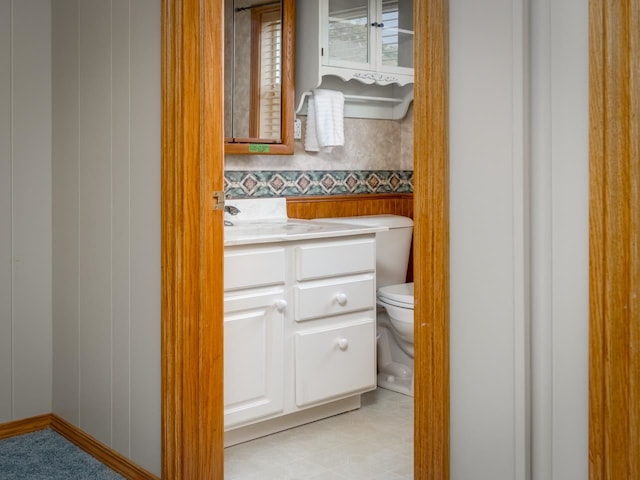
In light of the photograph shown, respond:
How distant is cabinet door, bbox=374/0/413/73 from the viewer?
3.83 meters

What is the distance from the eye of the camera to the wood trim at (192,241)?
223cm

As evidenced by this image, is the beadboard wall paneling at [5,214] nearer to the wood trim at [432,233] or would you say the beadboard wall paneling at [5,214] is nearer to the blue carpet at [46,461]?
the blue carpet at [46,461]

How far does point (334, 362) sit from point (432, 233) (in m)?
1.60

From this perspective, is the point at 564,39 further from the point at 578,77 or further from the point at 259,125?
the point at 259,125

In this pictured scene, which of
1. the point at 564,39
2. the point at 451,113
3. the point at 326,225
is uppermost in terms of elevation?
the point at 564,39

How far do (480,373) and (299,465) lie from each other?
1.34 metres

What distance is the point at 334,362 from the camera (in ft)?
10.2

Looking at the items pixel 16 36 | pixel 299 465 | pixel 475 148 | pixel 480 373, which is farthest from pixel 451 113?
pixel 16 36

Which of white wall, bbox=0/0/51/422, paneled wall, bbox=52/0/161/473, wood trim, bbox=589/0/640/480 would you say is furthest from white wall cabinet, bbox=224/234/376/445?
wood trim, bbox=589/0/640/480

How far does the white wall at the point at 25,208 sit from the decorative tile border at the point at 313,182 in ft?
2.75

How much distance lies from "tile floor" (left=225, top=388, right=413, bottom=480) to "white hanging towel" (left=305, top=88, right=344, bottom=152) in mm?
1304

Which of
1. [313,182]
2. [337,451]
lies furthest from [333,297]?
[313,182]

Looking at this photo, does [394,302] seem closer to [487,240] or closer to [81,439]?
[81,439]

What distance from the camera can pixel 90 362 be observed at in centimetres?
278
